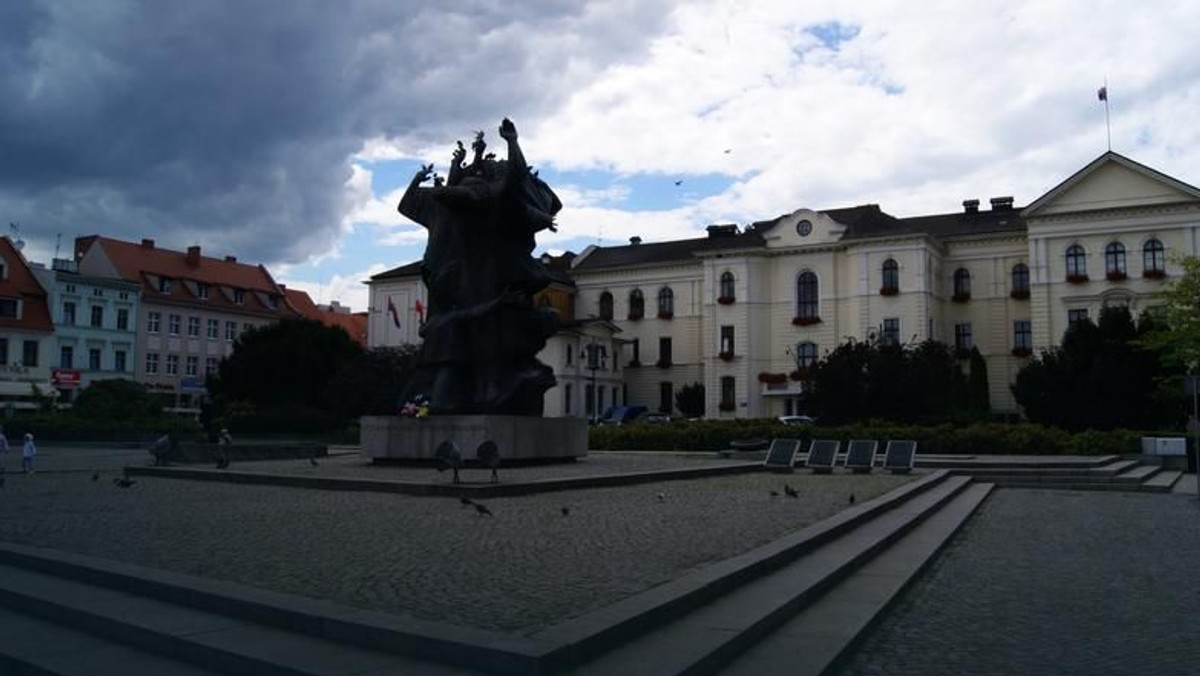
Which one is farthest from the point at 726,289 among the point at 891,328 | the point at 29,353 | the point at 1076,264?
the point at 29,353

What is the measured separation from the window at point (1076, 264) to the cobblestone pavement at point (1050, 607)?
54824 mm

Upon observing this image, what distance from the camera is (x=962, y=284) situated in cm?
7238

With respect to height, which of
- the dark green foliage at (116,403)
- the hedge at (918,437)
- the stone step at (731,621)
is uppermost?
the dark green foliage at (116,403)

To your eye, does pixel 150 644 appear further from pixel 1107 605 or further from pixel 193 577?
pixel 1107 605

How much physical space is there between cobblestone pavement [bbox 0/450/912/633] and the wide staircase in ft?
1.44

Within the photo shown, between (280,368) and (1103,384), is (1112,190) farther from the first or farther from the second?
(280,368)

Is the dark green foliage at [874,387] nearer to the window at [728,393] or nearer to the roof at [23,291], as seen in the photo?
the window at [728,393]

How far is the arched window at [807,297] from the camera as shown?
243 ft

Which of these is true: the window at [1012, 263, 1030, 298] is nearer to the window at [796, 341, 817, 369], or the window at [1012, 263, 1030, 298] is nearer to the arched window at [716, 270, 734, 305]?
the window at [796, 341, 817, 369]

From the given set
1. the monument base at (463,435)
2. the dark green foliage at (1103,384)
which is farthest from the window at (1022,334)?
the monument base at (463,435)

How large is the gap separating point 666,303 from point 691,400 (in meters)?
9.03

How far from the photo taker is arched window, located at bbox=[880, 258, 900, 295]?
69.0 metres

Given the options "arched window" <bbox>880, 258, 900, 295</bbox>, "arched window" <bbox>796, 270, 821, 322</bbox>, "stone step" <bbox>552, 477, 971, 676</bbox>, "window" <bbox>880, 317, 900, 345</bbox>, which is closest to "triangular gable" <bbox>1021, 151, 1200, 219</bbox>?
"arched window" <bbox>880, 258, 900, 295</bbox>

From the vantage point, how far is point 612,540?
10.2 meters
